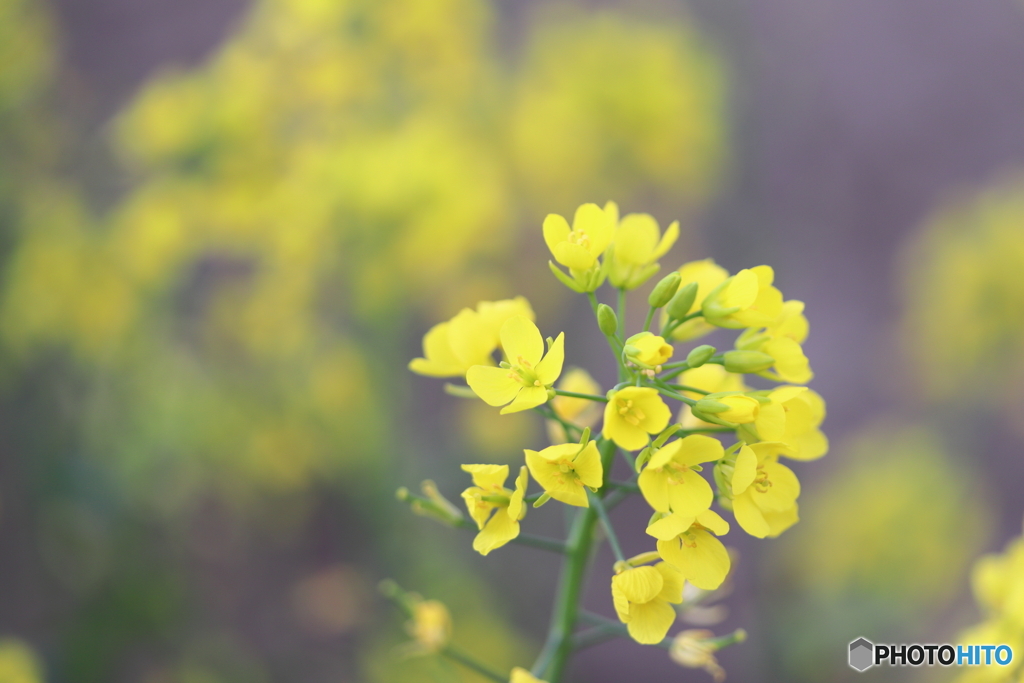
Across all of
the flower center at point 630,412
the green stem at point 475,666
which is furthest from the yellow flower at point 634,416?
the green stem at point 475,666

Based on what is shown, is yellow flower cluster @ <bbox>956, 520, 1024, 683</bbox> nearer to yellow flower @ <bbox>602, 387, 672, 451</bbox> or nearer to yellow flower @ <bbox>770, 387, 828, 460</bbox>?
yellow flower @ <bbox>770, 387, 828, 460</bbox>

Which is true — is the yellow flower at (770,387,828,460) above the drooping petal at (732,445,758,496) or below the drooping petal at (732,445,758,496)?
above

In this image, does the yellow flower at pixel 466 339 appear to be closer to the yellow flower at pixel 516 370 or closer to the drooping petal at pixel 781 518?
the yellow flower at pixel 516 370

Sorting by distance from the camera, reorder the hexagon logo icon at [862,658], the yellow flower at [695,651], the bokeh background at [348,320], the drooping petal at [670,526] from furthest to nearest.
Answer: the bokeh background at [348,320], the hexagon logo icon at [862,658], the yellow flower at [695,651], the drooping petal at [670,526]

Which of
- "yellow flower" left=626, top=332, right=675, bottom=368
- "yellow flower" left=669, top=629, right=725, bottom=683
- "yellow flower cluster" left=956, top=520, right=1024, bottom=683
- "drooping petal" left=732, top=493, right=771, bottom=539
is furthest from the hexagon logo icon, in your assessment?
"yellow flower" left=626, top=332, right=675, bottom=368

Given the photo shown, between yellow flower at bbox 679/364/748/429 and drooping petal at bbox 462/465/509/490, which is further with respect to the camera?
yellow flower at bbox 679/364/748/429
